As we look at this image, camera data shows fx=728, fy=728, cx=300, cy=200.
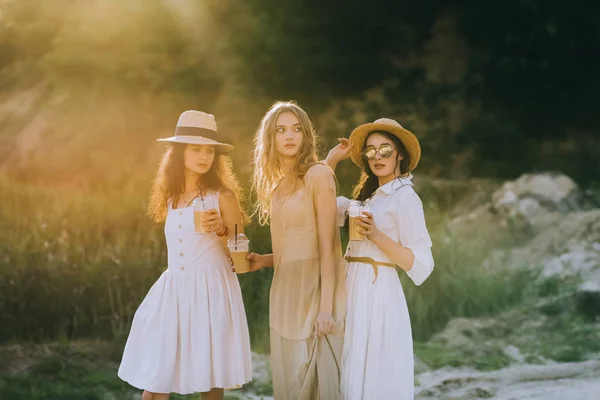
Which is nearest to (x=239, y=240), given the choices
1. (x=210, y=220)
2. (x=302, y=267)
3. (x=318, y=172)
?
(x=210, y=220)

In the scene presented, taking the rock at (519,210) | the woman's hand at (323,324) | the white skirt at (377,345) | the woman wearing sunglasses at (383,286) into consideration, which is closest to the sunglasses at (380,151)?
the woman wearing sunglasses at (383,286)

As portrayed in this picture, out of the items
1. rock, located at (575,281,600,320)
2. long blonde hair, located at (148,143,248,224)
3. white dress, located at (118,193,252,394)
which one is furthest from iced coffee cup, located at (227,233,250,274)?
rock, located at (575,281,600,320)

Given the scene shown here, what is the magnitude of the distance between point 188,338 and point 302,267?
66 centimetres

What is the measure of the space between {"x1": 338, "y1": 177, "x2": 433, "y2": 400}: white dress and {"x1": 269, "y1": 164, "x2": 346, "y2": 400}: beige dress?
0.11 metres

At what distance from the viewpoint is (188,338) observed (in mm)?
3320

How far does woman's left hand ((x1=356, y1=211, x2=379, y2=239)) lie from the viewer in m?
3.04

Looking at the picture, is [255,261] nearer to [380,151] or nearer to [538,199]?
[380,151]

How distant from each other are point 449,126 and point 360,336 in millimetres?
2941

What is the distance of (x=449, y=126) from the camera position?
18.7 ft

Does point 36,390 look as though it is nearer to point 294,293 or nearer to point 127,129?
point 127,129

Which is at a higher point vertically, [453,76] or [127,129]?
[453,76]

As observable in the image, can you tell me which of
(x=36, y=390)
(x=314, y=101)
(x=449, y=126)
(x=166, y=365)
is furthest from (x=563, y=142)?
(x=36, y=390)

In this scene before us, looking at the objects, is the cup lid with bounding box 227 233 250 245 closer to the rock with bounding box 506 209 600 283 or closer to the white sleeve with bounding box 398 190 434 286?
the white sleeve with bounding box 398 190 434 286

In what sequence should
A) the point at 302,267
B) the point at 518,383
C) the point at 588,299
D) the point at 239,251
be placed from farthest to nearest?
the point at 588,299 < the point at 518,383 < the point at 239,251 < the point at 302,267
